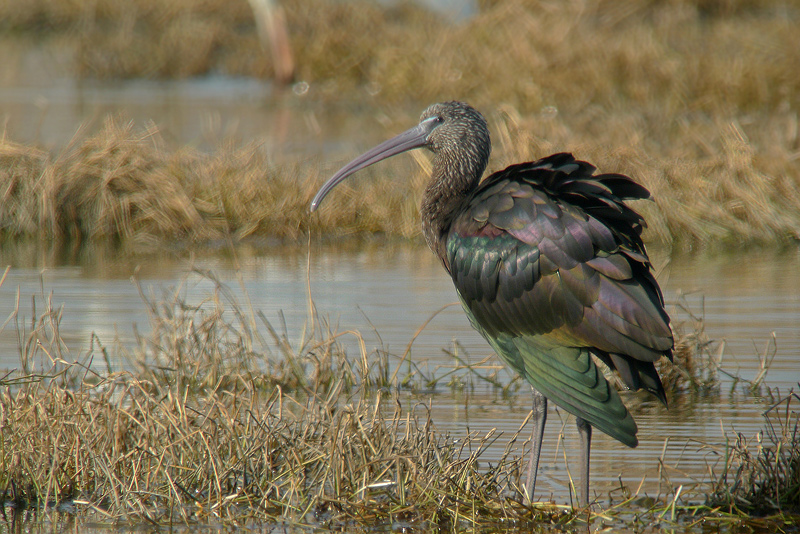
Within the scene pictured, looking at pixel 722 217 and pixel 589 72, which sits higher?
pixel 589 72

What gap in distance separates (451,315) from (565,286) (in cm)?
403

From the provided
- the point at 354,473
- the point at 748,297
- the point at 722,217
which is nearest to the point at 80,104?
the point at 722,217

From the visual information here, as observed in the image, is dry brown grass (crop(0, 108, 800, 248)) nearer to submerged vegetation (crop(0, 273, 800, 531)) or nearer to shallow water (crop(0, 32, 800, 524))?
shallow water (crop(0, 32, 800, 524))

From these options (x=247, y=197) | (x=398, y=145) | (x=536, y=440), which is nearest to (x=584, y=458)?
(x=536, y=440)

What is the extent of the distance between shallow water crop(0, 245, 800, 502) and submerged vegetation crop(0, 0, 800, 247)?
1.91ft

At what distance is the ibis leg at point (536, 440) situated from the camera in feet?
17.2

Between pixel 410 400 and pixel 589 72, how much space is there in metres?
12.3

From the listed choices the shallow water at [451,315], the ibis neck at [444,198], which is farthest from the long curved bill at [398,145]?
the shallow water at [451,315]

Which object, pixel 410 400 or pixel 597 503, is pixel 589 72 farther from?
pixel 597 503

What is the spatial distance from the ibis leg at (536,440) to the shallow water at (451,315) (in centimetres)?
20

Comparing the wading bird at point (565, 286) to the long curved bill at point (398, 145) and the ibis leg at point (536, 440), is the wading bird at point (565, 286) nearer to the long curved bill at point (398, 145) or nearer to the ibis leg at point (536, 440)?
the ibis leg at point (536, 440)

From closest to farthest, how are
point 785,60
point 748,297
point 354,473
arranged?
point 354,473 < point 748,297 < point 785,60

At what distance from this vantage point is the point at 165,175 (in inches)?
459

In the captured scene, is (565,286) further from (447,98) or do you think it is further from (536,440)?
(447,98)
